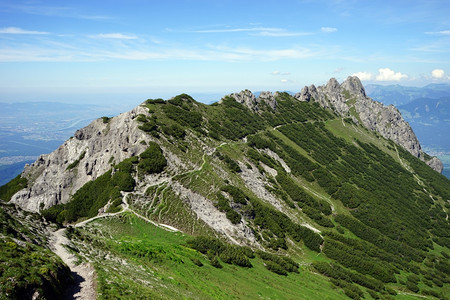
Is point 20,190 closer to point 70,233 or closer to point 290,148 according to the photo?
point 70,233

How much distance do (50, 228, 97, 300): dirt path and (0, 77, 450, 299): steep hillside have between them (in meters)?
1.15

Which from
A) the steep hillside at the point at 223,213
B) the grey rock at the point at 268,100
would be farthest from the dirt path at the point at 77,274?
the grey rock at the point at 268,100

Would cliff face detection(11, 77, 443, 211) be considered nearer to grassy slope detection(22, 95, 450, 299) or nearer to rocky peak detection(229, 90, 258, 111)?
grassy slope detection(22, 95, 450, 299)

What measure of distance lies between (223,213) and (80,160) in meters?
52.7

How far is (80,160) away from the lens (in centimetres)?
8962

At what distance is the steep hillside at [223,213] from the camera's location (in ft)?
145

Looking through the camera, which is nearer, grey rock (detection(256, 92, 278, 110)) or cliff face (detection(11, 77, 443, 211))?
cliff face (detection(11, 77, 443, 211))

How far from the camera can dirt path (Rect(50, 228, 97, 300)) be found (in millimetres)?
25469

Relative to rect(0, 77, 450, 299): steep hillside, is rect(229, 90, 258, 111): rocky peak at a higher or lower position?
higher

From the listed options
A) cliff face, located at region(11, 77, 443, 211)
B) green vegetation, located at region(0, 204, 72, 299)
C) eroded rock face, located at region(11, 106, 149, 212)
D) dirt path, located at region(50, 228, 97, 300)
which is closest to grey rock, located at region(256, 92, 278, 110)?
cliff face, located at region(11, 77, 443, 211)

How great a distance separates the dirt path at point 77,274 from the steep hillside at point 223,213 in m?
1.15

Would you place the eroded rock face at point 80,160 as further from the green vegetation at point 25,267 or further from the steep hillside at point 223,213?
the green vegetation at point 25,267

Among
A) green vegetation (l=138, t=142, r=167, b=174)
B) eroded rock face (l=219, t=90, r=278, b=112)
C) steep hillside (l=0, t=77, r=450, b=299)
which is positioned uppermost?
eroded rock face (l=219, t=90, r=278, b=112)

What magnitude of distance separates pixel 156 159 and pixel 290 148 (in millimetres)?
77181
